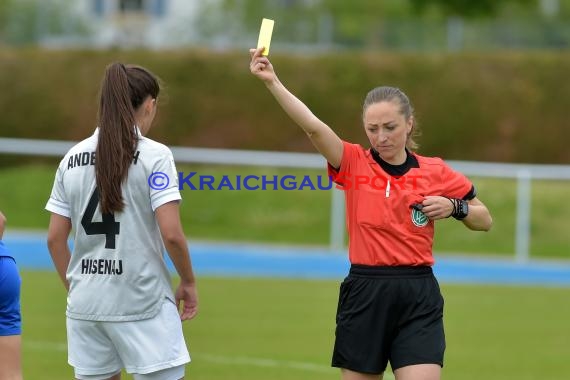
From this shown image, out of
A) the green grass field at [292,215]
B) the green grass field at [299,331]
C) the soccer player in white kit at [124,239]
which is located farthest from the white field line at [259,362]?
the green grass field at [292,215]

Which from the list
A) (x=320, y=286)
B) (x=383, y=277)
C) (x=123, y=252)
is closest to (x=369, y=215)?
(x=383, y=277)

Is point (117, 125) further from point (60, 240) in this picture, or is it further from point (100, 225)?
point (60, 240)

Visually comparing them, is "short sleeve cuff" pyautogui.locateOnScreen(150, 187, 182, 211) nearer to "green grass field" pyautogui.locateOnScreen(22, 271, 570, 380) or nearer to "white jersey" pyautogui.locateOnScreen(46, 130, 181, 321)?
"white jersey" pyautogui.locateOnScreen(46, 130, 181, 321)

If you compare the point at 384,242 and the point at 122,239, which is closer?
the point at 122,239

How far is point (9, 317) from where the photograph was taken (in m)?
5.94

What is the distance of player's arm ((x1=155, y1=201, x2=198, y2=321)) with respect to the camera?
5.34 meters

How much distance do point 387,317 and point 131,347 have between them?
126 cm

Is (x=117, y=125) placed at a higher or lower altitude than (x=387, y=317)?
higher

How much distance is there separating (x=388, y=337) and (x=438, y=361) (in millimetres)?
277

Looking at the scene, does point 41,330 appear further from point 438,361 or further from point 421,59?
point 421,59

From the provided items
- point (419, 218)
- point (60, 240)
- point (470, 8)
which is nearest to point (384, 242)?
point (419, 218)

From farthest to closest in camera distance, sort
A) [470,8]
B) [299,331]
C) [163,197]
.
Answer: [470,8] → [299,331] → [163,197]

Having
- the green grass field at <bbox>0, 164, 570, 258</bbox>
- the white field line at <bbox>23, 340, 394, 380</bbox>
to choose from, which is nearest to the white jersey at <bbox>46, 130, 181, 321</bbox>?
the white field line at <bbox>23, 340, 394, 380</bbox>

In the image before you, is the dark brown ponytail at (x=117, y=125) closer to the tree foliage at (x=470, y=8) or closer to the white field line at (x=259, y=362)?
the white field line at (x=259, y=362)
